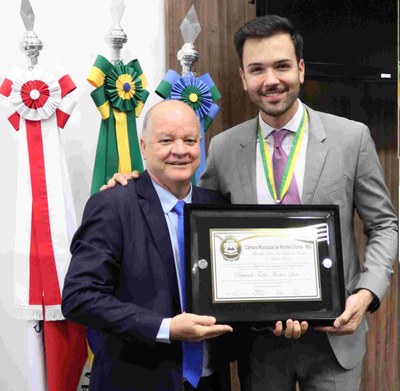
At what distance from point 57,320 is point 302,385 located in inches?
34.5

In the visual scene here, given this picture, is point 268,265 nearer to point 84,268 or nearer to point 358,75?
point 84,268

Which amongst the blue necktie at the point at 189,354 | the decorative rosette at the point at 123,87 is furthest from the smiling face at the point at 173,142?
the decorative rosette at the point at 123,87

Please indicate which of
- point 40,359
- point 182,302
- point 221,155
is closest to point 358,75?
point 221,155

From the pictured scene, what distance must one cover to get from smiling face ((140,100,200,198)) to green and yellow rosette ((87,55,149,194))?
643mm

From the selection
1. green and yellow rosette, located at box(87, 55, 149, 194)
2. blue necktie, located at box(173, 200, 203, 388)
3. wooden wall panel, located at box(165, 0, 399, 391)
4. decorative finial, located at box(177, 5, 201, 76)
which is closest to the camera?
blue necktie, located at box(173, 200, 203, 388)

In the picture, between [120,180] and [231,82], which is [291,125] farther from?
[231,82]

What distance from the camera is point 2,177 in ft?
7.29

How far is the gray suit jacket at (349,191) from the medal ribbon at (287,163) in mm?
24

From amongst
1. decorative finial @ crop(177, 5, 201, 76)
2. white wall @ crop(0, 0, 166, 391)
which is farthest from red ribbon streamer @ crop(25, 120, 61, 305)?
decorative finial @ crop(177, 5, 201, 76)

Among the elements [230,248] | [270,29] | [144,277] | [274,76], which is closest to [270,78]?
[274,76]

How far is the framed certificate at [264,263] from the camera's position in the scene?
1.33m

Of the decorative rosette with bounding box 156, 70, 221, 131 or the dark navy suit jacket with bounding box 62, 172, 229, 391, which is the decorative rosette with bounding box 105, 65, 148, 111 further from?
the dark navy suit jacket with bounding box 62, 172, 229, 391

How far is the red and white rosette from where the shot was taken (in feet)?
6.34

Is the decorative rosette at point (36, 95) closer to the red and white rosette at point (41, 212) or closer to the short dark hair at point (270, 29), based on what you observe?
the red and white rosette at point (41, 212)
